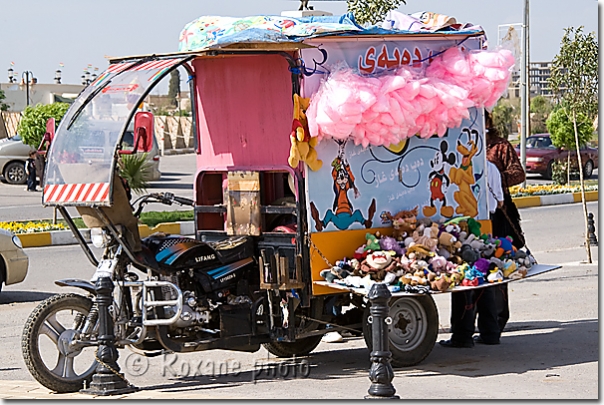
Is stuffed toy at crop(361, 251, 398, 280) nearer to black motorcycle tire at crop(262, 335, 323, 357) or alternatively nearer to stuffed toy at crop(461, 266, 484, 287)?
stuffed toy at crop(461, 266, 484, 287)

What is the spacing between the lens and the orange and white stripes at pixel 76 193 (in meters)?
6.89

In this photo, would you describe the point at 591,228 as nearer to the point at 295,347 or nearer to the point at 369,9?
the point at 369,9

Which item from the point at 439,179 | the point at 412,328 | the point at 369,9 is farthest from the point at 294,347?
the point at 369,9

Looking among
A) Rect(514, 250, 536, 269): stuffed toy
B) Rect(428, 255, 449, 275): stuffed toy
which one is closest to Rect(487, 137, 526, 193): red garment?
Rect(514, 250, 536, 269): stuffed toy

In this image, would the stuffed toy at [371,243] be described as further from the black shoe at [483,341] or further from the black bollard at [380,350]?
the black shoe at [483,341]

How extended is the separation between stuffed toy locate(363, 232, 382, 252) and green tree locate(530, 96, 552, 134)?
43545 millimetres

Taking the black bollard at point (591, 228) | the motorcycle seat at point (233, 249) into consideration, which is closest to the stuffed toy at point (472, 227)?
the motorcycle seat at point (233, 249)

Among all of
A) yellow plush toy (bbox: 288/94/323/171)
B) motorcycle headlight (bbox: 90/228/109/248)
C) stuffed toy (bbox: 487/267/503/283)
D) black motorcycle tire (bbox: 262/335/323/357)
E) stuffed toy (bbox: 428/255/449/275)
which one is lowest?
black motorcycle tire (bbox: 262/335/323/357)

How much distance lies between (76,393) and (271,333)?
61.6 inches

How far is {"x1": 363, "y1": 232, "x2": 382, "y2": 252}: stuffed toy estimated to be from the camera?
7535 mm

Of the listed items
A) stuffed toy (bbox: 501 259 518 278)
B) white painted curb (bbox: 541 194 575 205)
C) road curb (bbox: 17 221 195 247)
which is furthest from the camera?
white painted curb (bbox: 541 194 575 205)

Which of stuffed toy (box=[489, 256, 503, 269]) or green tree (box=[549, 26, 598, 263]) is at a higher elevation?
green tree (box=[549, 26, 598, 263])

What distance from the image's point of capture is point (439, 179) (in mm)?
8070

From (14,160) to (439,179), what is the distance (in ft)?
69.2
